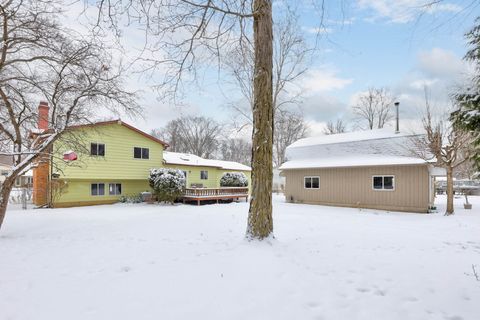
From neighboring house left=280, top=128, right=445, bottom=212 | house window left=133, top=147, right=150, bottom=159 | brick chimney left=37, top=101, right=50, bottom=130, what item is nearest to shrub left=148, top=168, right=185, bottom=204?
house window left=133, top=147, right=150, bottom=159

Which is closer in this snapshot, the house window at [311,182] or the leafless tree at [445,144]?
the leafless tree at [445,144]

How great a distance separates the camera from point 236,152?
170ft

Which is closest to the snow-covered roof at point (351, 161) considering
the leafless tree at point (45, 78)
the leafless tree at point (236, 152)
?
the leafless tree at point (45, 78)

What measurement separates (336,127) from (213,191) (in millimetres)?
22954

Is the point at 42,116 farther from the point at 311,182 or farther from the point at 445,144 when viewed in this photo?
the point at 445,144

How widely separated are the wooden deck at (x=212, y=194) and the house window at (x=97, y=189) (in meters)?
5.00

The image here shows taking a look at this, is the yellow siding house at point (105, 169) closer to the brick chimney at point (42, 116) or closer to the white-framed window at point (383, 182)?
the brick chimney at point (42, 116)

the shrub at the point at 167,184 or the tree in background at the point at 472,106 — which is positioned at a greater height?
the tree in background at the point at 472,106

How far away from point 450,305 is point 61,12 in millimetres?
9260

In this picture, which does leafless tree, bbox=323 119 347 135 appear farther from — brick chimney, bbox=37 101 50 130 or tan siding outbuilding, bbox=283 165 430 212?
brick chimney, bbox=37 101 50 130

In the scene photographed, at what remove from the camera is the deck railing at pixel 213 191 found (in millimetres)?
17883

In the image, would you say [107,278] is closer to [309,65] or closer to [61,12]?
[61,12]

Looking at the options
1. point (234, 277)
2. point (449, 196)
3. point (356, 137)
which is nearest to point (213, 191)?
point (356, 137)

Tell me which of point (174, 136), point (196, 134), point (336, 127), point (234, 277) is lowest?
point (234, 277)
